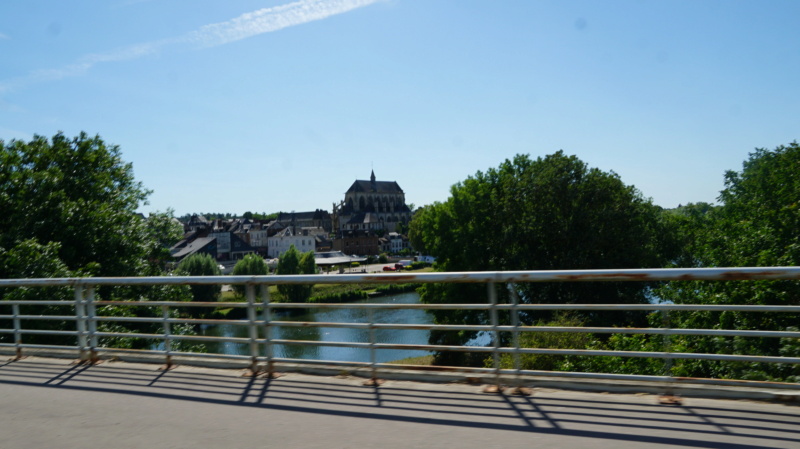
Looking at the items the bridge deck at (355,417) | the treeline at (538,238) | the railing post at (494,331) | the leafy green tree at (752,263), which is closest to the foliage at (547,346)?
the treeline at (538,238)

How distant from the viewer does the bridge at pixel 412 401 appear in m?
4.27

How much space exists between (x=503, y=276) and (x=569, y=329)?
65 cm

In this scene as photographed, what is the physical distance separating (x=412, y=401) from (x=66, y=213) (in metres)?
17.4

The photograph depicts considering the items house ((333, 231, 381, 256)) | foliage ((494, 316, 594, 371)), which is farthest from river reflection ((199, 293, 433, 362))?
house ((333, 231, 381, 256))

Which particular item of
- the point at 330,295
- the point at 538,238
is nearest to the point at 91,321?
the point at 538,238

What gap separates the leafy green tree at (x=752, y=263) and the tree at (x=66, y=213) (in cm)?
1550

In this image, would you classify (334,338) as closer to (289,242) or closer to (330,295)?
(330,295)

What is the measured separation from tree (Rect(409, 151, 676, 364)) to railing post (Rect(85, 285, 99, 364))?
27.3 meters

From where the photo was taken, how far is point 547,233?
3866 cm

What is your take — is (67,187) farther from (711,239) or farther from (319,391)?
(711,239)

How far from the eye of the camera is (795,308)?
4.14m

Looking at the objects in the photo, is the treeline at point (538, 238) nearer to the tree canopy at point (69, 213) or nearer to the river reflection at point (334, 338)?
the tree canopy at point (69, 213)

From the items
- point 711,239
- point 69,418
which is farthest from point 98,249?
point 711,239

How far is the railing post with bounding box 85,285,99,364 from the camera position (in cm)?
731
